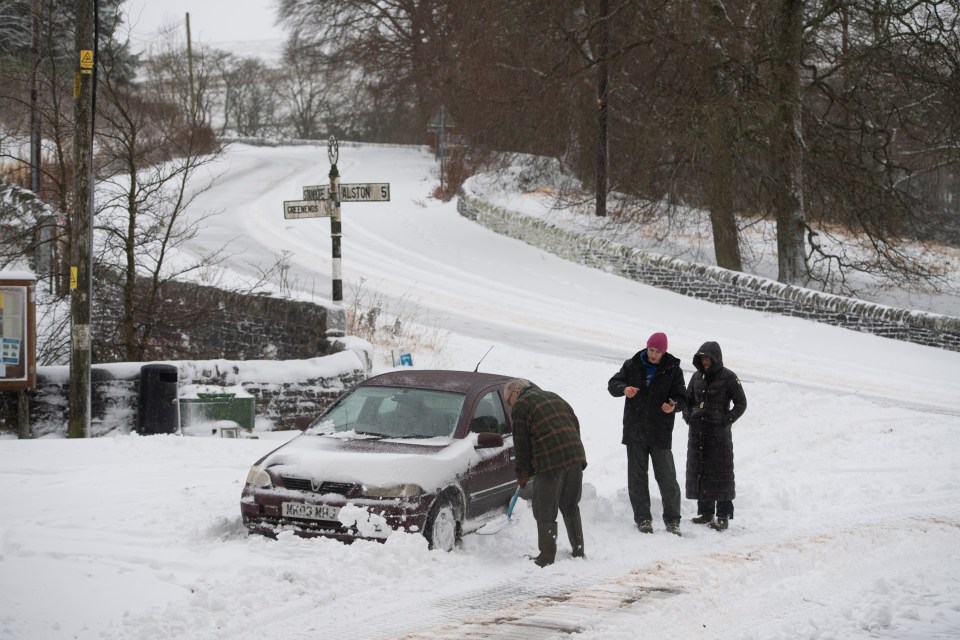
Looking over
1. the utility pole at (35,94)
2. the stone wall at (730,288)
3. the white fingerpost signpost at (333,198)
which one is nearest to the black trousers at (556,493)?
the white fingerpost signpost at (333,198)

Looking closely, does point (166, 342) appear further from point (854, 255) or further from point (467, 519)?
point (854, 255)

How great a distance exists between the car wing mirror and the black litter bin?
17.6 feet

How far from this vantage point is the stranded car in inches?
296

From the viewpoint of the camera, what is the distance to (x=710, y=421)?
9.41 m

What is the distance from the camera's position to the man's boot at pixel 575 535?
8039mm

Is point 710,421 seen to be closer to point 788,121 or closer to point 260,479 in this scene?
point 260,479

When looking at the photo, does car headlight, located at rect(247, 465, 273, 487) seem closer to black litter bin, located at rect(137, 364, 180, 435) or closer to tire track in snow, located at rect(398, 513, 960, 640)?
tire track in snow, located at rect(398, 513, 960, 640)

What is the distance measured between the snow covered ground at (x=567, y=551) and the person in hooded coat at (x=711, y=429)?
29cm

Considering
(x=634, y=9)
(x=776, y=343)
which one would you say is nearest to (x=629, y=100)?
(x=634, y=9)

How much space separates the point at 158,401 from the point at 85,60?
13.3 feet

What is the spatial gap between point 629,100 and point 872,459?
20649 mm

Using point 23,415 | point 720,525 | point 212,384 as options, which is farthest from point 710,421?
point 23,415

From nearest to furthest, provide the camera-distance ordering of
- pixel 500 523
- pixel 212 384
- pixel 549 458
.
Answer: pixel 549 458
pixel 500 523
pixel 212 384

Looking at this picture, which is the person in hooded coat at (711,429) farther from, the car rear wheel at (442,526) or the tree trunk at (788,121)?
the tree trunk at (788,121)
